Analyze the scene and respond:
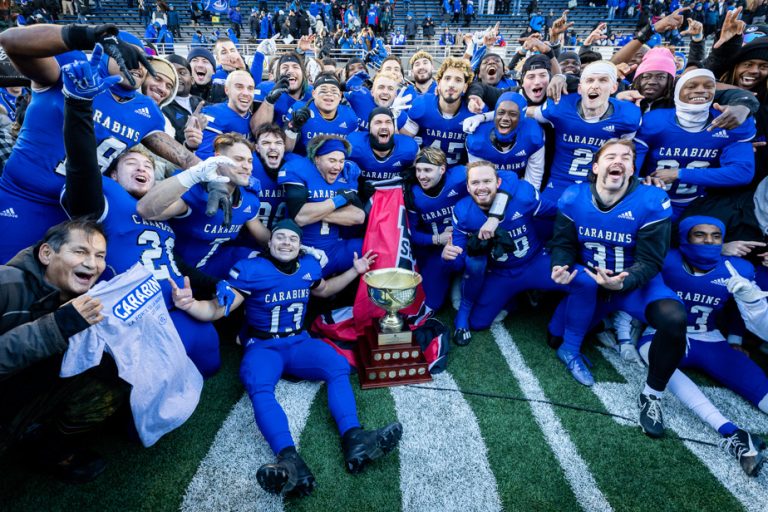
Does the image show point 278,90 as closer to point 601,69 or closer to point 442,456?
point 601,69

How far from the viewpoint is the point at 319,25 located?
17375mm

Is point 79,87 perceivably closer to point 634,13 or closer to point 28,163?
point 28,163

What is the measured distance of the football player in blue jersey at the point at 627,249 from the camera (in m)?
2.71

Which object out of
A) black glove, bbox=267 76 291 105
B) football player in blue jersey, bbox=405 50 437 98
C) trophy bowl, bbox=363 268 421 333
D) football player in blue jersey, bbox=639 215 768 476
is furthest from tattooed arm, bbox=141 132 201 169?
football player in blue jersey, bbox=639 215 768 476

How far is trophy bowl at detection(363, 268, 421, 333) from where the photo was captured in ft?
9.66

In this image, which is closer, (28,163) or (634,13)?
(28,163)

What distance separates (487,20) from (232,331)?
25.6 metres

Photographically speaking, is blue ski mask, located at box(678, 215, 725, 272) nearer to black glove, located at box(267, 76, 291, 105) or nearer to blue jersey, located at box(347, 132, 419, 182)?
blue jersey, located at box(347, 132, 419, 182)

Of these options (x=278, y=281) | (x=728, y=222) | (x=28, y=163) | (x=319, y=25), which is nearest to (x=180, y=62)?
(x=28, y=163)

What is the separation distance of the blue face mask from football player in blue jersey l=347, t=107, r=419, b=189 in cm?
223

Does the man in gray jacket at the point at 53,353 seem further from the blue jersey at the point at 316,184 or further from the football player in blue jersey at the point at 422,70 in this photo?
the football player in blue jersey at the point at 422,70

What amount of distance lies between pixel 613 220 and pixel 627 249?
10.0 inches

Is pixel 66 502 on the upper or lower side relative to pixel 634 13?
lower

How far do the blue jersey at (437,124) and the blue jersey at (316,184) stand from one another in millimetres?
864
